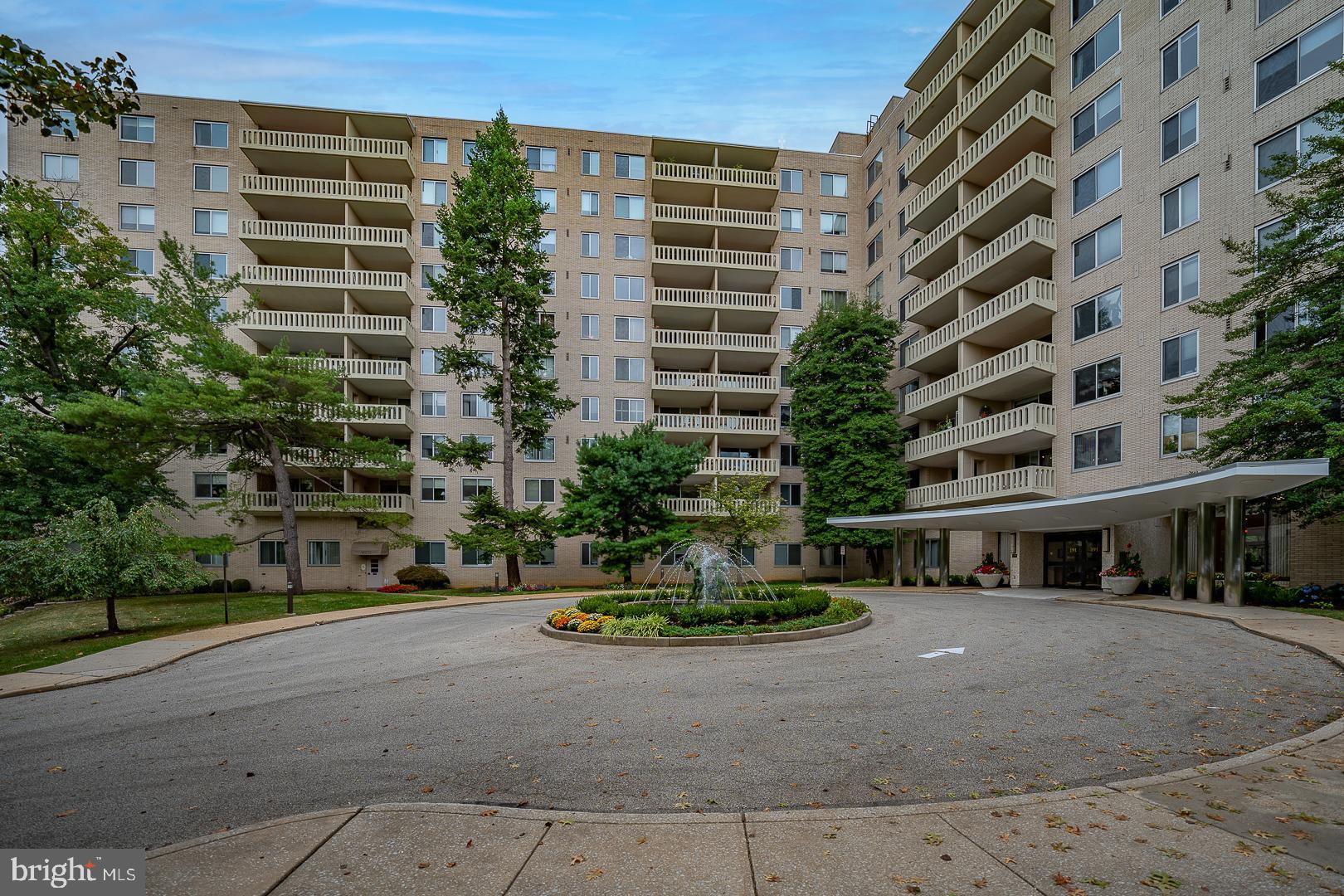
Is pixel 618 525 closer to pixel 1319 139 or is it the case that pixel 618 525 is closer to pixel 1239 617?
pixel 1239 617

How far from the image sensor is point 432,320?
3847cm

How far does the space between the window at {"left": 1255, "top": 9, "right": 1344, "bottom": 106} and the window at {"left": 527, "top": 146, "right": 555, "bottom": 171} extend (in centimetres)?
3353

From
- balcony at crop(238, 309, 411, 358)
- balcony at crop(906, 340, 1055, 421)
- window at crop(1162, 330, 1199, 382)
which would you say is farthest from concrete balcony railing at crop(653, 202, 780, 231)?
window at crop(1162, 330, 1199, 382)

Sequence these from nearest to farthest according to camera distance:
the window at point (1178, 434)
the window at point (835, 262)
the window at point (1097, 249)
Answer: the window at point (1178, 434) → the window at point (1097, 249) → the window at point (835, 262)

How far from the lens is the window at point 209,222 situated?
36.8 m

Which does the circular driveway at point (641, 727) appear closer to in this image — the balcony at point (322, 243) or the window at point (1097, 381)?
the window at point (1097, 381)

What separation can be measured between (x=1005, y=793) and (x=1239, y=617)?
13.2 metres

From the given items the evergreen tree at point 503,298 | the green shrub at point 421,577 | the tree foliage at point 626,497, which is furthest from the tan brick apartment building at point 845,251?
the tree foliage at point 626,497

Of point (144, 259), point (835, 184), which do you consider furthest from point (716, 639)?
point (144, 259)

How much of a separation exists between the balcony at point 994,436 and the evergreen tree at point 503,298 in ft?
61.6

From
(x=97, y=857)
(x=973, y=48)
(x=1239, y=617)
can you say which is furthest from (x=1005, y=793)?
(x=973, y=48)

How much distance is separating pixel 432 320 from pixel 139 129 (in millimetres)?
19085

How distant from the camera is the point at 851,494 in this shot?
33500mm

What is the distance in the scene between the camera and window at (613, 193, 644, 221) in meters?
41.0
